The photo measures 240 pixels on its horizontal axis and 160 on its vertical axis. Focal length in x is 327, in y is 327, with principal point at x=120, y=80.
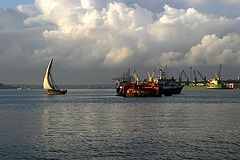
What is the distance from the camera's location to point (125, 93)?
607 ft

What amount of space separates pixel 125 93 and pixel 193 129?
474ft

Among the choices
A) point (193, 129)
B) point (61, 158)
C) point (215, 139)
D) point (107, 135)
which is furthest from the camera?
point (193, 129)

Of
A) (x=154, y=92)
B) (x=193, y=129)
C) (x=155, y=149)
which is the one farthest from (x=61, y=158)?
(x=154, y=92)

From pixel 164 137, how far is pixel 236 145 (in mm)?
7754

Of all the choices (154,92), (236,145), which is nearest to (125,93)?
(154,92)

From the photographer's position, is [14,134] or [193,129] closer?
[14,134]

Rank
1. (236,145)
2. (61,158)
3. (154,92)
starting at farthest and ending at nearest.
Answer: (154,92), (236,145), (61,158)

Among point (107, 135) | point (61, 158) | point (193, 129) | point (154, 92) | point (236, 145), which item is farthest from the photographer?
point (154, 92)

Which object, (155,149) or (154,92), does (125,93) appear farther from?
(155,149)

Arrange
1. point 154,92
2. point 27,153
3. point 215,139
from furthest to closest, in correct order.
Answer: point 154,92 < point 215,139 < point 27,153

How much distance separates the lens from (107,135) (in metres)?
36.4

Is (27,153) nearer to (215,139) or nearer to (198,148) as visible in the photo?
(198,148)

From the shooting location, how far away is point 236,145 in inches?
1169

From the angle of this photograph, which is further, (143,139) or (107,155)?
(143,139)
